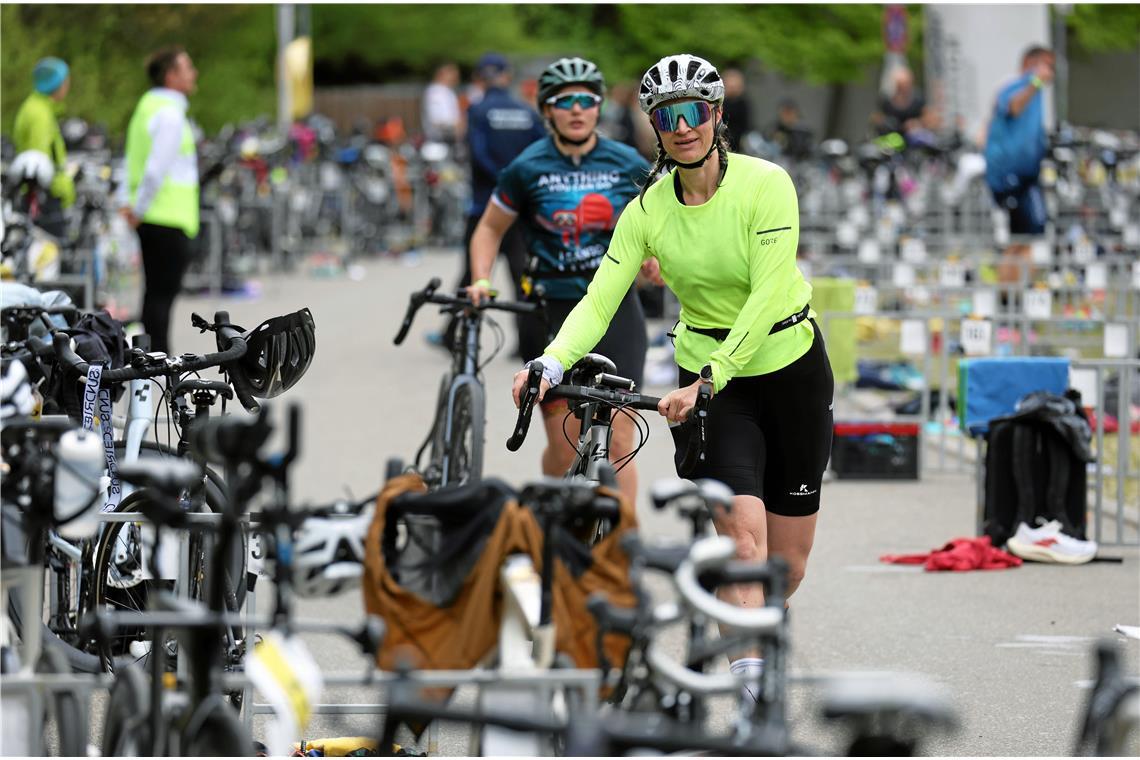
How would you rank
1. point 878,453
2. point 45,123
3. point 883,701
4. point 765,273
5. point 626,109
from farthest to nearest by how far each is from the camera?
point 626,109
point 45,123
point 878,453
point 765,273
point 883,701

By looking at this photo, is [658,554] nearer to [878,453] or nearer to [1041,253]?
[878,453]

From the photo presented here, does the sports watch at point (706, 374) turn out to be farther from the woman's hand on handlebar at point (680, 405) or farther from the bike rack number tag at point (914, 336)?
the bike rack number tag at point (914, 336)

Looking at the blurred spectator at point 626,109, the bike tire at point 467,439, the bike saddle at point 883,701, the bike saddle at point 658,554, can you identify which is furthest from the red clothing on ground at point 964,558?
the blurred spectator at point 626,109

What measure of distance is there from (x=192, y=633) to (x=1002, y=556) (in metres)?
5.64

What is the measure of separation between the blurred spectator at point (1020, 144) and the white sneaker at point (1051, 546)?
7.99m

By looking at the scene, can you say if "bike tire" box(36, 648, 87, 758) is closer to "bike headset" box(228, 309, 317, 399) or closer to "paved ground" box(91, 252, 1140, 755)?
"paved ground" box(91, 252, 1140, 755)

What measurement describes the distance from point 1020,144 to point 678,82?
11968mm

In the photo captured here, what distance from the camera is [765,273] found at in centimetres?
555

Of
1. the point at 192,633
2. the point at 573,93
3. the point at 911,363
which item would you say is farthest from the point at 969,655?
the point at 911,363

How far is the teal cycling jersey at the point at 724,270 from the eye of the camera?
18.0 ft

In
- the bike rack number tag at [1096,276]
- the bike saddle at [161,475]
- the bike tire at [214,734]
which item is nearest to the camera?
the bike tire at [214,734]

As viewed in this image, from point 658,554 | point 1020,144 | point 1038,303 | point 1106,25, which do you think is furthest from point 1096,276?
point 1106,25

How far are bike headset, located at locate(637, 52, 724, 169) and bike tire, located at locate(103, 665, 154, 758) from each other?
235 cm

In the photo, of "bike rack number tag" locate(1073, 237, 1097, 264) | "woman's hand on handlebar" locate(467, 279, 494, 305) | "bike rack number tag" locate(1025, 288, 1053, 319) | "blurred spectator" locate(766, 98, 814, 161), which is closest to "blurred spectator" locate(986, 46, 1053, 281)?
"bike rack number tag" locate(1073, 237, 1097, 264)
